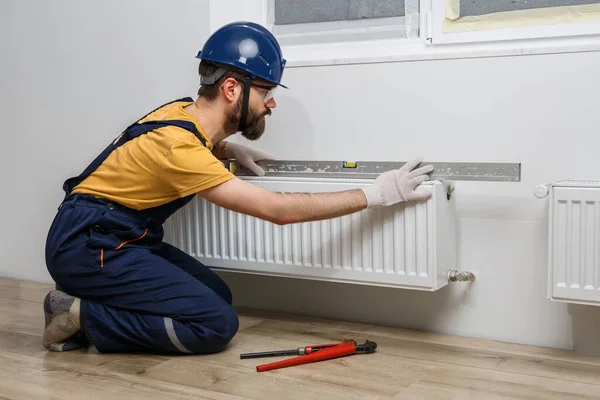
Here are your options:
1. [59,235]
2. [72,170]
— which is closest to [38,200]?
[72,170]

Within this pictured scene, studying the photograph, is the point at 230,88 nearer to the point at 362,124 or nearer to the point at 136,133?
the point at 136,133

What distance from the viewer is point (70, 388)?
1949mm

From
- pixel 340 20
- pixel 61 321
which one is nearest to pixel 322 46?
pixel 340 20

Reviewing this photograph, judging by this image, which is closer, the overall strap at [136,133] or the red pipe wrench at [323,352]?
the red pipe wrench at [323,352]

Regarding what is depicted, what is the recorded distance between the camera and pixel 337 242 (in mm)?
2305

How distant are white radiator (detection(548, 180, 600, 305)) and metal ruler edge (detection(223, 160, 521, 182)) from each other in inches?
7.1

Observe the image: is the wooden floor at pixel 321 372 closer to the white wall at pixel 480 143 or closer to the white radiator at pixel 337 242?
the white wall at pixel 480 143

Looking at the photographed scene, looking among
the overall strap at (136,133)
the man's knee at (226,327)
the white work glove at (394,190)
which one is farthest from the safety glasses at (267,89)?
the man's knee at (226,327)

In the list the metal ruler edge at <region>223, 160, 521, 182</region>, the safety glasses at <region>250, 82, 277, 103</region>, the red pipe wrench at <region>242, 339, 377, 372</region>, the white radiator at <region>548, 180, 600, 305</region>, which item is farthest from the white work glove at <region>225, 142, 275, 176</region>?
the white radiator at <region>548, 180, 600, 305</region>

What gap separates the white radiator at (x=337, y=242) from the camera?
7.11 feet

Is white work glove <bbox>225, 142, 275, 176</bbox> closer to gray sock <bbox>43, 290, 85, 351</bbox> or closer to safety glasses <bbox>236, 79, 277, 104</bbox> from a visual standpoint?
safety glasses <bbox>236, 79, 277, 104</bbox>

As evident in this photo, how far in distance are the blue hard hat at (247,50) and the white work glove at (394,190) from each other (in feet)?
1.46

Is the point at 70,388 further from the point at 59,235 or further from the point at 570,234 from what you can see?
the point at 570,234

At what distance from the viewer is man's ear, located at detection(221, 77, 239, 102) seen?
2.21m
